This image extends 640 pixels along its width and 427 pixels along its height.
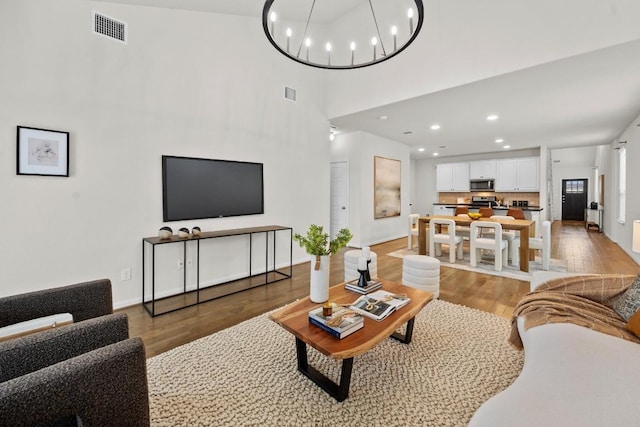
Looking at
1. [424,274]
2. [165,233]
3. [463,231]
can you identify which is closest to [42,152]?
[165,233]

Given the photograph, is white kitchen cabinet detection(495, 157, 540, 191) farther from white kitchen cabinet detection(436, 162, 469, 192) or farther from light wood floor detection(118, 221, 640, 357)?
light wood floor detection(118, 221, 640, 357)

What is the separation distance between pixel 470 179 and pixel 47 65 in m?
9.71

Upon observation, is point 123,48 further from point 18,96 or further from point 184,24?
point 18,96

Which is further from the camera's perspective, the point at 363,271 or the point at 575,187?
the point at 575,187

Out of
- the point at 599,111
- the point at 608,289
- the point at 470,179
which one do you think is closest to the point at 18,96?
the point at 608,289

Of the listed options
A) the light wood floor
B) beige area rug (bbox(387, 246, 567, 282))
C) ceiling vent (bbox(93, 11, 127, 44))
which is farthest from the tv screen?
beige area rug (bbox(387, 246, 567, 282))

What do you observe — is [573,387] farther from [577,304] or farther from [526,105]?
[526,105]

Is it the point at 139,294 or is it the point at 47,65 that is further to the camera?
the point at 139,294

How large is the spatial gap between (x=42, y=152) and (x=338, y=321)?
3001 mm

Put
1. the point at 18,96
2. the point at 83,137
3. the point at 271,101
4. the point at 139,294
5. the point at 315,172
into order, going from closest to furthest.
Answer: the point at 18,96 < the point at 83,137 < the point at 139,294 < the point at 271,101 < the point at 315,172

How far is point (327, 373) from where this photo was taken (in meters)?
1.95

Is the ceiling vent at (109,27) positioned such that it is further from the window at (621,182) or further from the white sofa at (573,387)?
the window at (621,182)

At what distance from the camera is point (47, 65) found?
254 cm

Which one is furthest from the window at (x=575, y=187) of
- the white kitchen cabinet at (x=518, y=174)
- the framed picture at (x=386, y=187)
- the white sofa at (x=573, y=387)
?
the white sofa at (x=573, y=387)
